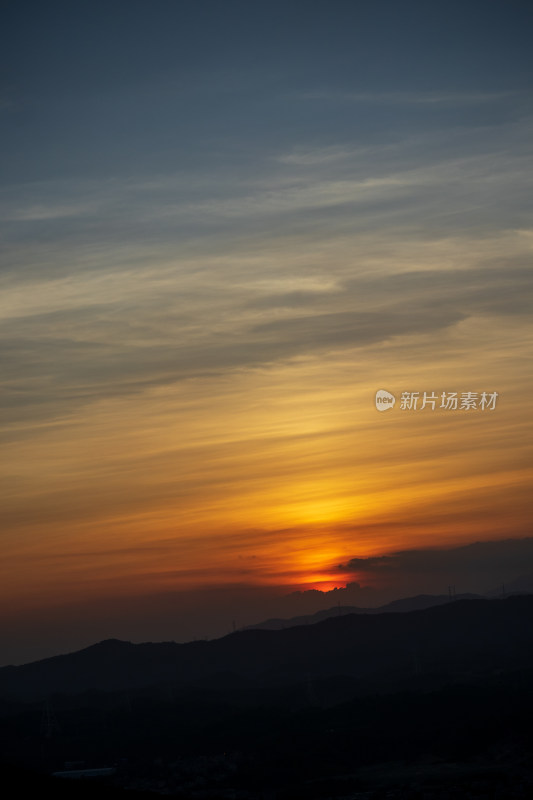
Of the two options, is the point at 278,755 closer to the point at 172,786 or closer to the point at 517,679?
the point at 172,786

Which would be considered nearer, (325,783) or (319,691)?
(325,783)

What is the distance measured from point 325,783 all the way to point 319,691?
90.4 meters

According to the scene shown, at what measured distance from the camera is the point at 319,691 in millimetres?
198125

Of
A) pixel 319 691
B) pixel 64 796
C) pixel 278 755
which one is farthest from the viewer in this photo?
pixel 319 691

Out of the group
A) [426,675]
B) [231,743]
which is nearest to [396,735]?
[231,743]

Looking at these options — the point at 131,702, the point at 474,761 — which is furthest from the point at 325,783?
the point at 131,702

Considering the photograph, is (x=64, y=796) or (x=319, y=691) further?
(x=319, y=691)

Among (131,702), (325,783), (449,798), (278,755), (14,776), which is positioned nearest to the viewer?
(14,776)

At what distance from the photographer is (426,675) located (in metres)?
190

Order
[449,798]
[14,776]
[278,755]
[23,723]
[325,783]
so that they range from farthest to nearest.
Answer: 1. [23,723]
2. [278,755]
3. [325,783]
4. [449,798]
5. [14,776]

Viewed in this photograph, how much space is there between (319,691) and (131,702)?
41.4 meters

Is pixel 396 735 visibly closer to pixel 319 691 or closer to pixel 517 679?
pixel 517 679

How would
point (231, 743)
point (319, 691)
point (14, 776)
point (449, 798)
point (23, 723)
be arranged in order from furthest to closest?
point (319, 691) < point (23, 723) < point (231, 743) < point (449, 798) < point (14, 776)

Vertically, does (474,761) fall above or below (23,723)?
below
